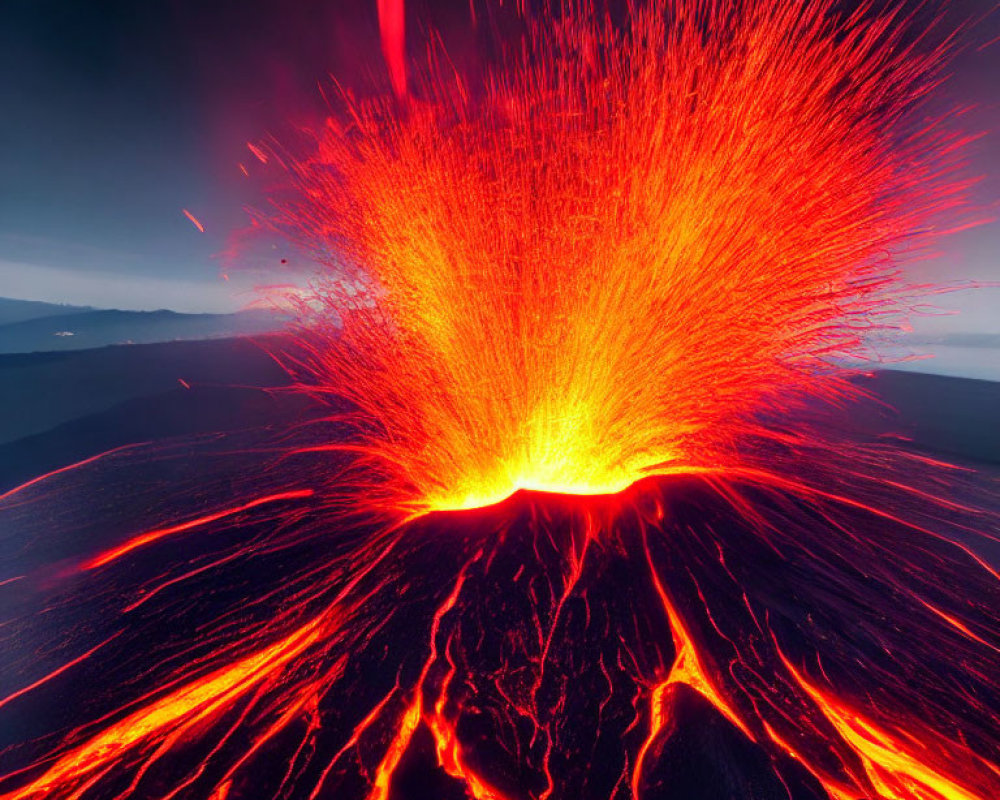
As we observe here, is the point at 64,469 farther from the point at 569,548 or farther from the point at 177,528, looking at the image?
the point at 569,548

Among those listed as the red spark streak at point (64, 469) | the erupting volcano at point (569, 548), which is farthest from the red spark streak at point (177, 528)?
the red spark streak at point (64, 469)

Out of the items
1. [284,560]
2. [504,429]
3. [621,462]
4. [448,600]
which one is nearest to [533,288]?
[504,429]

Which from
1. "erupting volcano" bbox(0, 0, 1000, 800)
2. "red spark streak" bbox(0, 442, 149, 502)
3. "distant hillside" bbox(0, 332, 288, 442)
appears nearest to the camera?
"erupting volcano" bbox(0, 0, 1000, 800)

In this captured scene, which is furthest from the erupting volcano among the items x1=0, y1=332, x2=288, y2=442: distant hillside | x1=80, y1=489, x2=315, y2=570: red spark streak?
x1=0, y1=332, x2=288, y2=442: distant hillside

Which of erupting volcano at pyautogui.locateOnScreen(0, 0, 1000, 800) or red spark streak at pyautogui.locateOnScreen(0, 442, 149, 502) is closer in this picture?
erupting volcano at pyautogui.locateOnScreen(0, 0, 1000, 800)

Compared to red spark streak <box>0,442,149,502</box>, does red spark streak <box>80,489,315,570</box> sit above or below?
above

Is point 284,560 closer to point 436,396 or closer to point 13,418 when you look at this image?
point 436,396

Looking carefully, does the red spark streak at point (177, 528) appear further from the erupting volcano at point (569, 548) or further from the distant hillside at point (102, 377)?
the distant hillside at point (102, 377)

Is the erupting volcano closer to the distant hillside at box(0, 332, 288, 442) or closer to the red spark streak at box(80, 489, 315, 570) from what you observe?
the red spark streak at box(80, 489, 315, 570)
